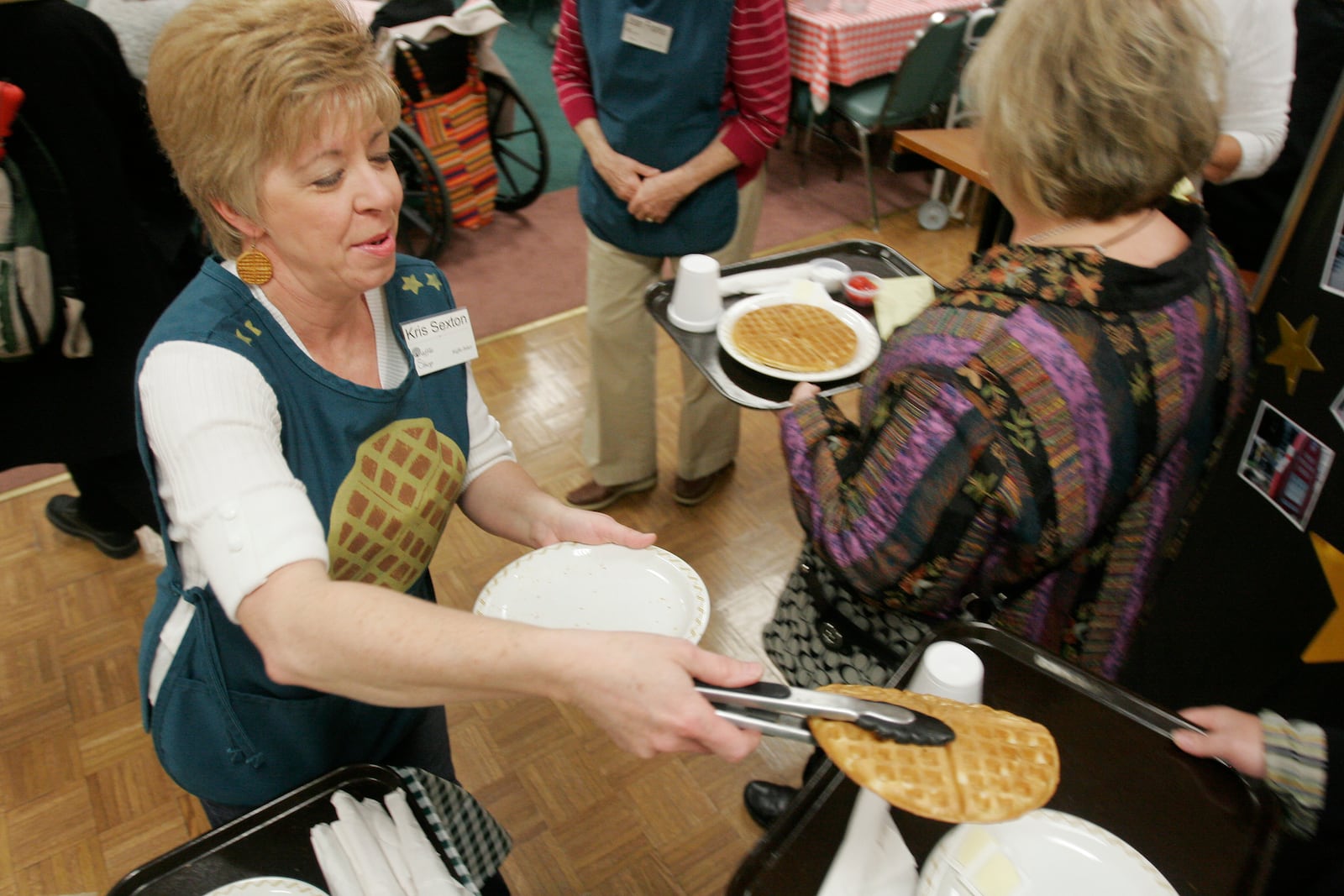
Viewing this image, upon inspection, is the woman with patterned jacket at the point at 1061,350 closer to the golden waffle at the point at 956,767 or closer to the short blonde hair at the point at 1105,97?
the short blonde hair at the point at 1105,97

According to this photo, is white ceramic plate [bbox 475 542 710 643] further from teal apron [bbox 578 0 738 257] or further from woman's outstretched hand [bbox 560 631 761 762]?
teal apron [bbox 578 0 738 257]

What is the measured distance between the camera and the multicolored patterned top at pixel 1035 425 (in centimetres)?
102

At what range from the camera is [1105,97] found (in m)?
1.02

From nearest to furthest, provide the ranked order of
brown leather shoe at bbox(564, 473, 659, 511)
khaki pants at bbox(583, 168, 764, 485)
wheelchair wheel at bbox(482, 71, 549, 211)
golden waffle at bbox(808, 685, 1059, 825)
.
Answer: golden waffle at bbox(808, 685, 1059, 825) → khaki pants at bbox(583, 168, 764, 485) → brown leather shoe at bbox(564, 473, 659, 511) → wheelchair wheel at bbox(482, 71, 549, 211)

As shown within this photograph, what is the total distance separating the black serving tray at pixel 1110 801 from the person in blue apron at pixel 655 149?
5.14 ft

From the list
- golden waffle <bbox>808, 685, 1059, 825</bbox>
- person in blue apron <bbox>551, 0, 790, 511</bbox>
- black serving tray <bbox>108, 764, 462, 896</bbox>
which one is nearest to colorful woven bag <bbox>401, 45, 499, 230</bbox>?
person in blue apron <bbox>551, 0, 790, 511</bbox>

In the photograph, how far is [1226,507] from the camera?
163cm

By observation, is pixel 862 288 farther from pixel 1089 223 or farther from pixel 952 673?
pixel 952 673

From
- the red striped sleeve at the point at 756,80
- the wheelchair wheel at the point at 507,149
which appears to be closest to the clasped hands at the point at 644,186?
the red striped sleeve at the point at 756,80

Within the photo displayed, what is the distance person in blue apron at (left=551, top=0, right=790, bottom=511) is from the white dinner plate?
1.78ft

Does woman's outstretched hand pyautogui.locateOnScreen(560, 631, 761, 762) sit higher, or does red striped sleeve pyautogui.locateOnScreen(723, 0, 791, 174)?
red striped sleeve pyautogui.locateOnScreen(723, 0, 791, 174)

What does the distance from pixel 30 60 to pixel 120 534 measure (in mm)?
1455

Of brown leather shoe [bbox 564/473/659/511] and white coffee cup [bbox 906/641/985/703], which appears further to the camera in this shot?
brown leather shoe [bbox 564/473/659/511]

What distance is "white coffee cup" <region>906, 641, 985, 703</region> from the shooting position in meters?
0.92
